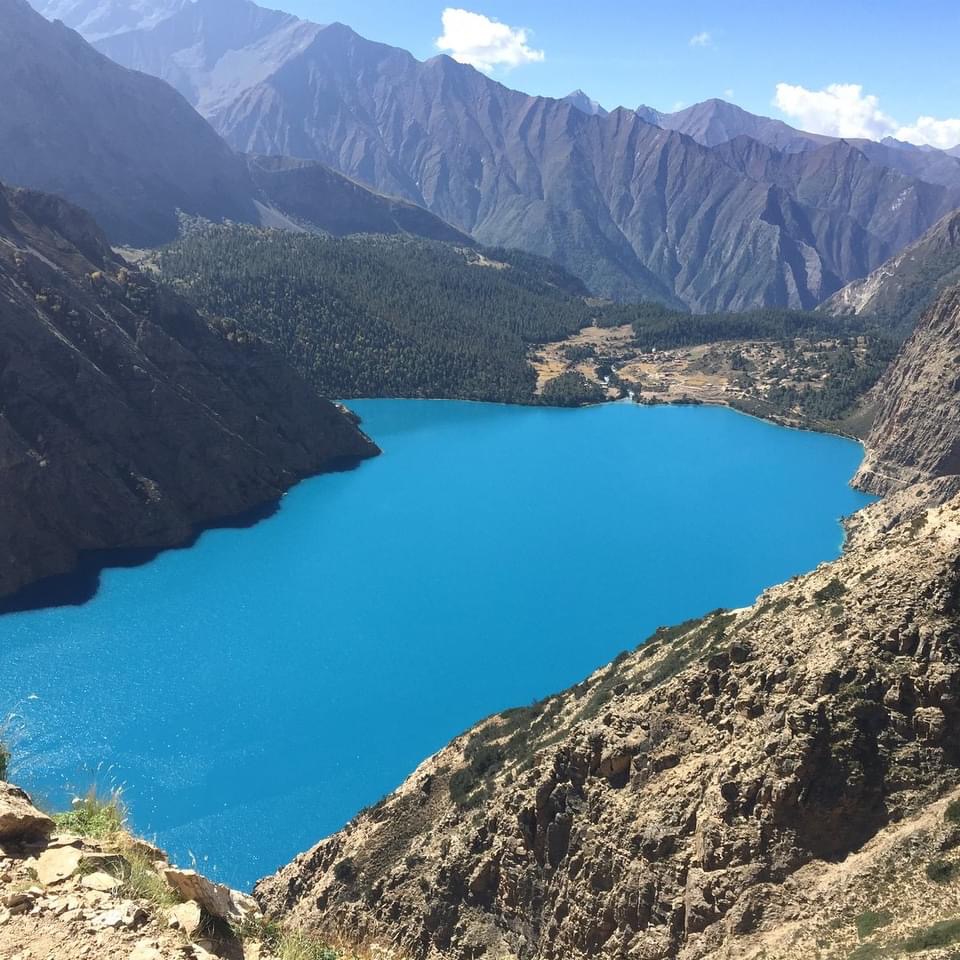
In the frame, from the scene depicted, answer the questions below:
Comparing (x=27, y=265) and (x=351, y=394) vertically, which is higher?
(x=27, y=265)

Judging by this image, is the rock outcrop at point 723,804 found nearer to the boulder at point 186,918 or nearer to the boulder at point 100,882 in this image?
the boulder at point 186,918

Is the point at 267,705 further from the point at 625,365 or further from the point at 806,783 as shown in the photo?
the point at 625,365

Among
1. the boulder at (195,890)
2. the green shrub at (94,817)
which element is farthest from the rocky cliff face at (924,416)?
the boulder at (195,890)

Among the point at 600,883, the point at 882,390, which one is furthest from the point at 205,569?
the point at 882,390

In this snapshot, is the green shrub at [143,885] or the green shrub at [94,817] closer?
the green shrub at [143,885]

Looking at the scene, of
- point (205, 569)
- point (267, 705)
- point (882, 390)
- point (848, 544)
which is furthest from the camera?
point (882, 390)

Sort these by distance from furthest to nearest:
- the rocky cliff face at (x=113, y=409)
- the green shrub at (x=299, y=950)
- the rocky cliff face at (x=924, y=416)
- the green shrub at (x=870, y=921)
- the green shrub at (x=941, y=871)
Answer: the rocky cliff face at (x=924, y=416)
the rocky cliff face at (x=113, y=409)
the green shrub at (x=941, y=871)
the green shrub at (x=870, y=921)
the green shrub at (x=299, y=950)

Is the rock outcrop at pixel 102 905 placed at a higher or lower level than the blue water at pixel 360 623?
higher

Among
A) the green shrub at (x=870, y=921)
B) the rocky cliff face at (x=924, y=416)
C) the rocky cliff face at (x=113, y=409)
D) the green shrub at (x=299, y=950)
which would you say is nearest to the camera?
the green shrub at (x=299, y=950)
